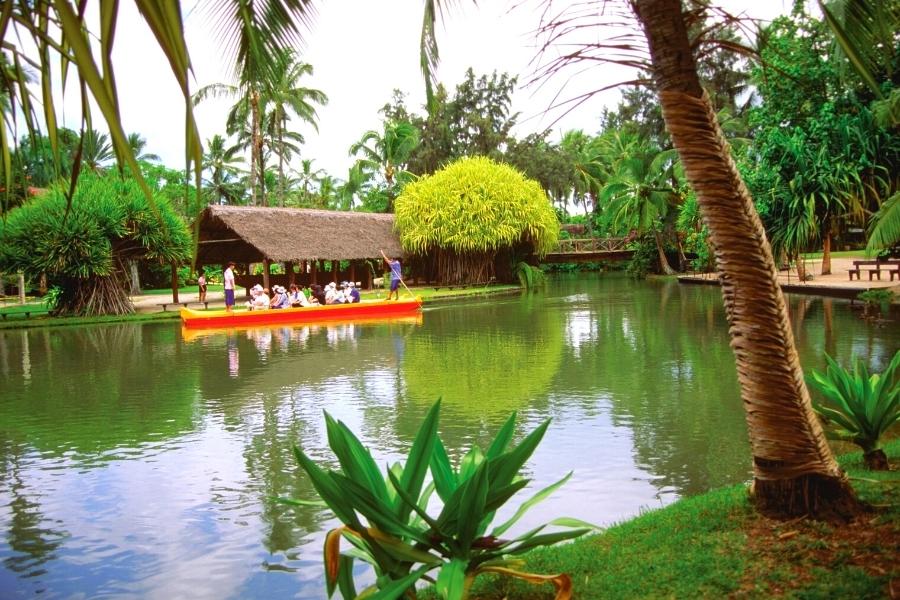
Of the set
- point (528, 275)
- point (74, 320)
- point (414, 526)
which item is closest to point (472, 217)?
point (528, 275)

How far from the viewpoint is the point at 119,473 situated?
637 centimetres

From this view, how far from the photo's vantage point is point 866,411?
15.5ft

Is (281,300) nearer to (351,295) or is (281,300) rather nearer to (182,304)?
(351,295)

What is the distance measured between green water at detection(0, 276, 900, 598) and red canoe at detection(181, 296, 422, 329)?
6.28 ft

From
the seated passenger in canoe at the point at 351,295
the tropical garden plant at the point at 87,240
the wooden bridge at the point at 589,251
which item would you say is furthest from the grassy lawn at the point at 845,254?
the tropical garden plant at the point at 87,240

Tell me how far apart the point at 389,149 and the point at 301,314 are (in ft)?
78.8

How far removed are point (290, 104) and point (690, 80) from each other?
107 ft

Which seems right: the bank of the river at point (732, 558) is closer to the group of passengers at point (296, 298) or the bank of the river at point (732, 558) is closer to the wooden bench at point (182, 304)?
the group of passengers at point (296, 298)

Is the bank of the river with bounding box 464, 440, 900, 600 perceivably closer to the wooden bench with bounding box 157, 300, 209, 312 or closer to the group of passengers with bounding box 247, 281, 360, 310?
the group of passengers with bounding box 247, 281, 360, 310

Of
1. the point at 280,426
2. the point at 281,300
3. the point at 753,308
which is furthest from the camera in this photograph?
the point at 281,300

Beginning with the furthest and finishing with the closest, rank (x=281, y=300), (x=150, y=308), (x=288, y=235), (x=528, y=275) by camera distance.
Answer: (x=528, y=275)
(x=288, y=235)
(x=150, y=308)
(x=281, y=300)

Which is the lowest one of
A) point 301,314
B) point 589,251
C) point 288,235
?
point 301,314

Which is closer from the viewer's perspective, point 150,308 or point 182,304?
point 150,308

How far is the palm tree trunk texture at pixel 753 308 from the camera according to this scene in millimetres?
3516
